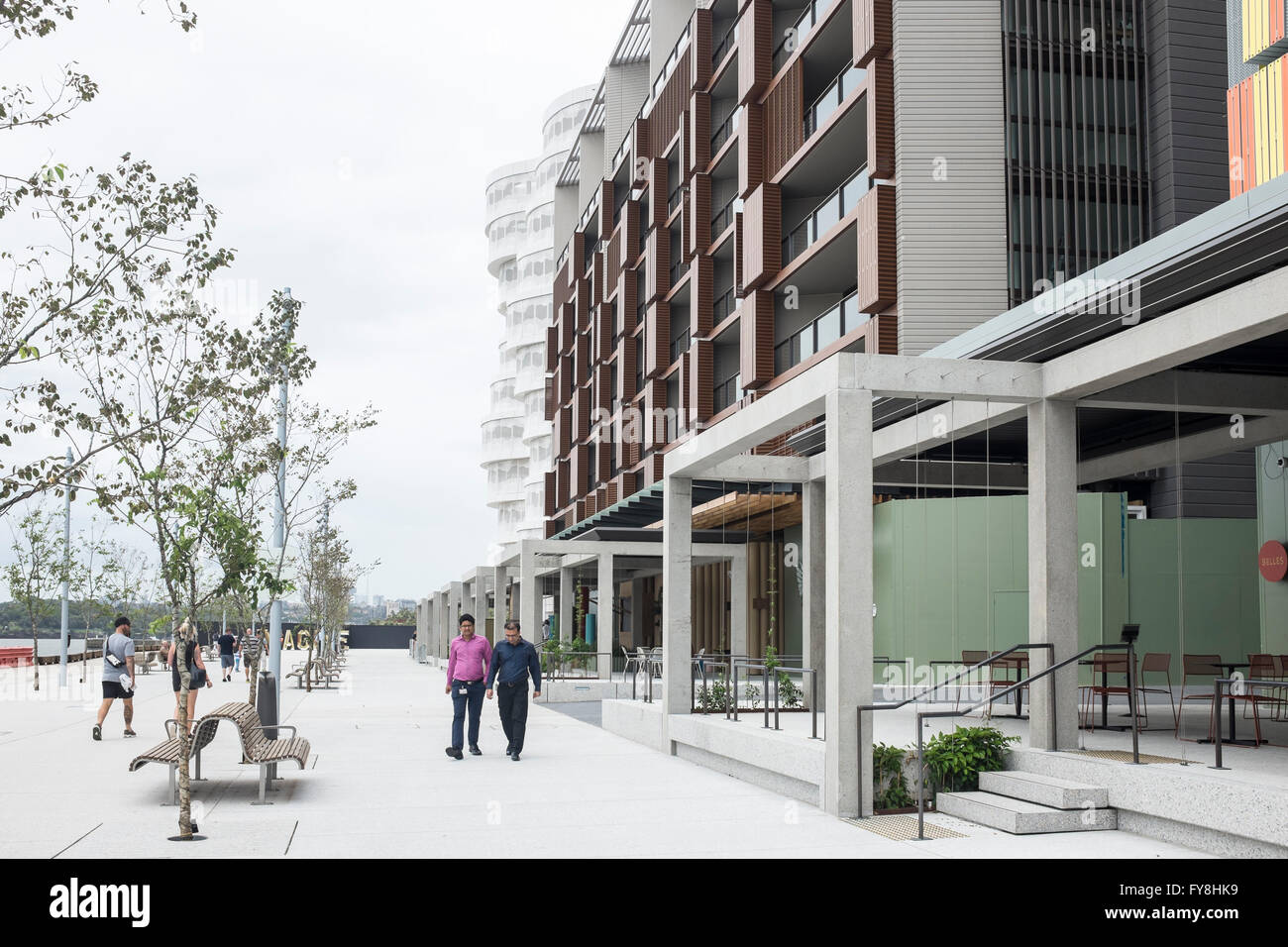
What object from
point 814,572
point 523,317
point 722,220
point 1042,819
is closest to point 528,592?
point 722,220

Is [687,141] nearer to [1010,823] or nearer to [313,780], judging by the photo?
[313,780]

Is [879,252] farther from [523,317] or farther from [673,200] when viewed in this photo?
[523,317]

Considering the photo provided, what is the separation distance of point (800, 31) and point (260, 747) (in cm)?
2506

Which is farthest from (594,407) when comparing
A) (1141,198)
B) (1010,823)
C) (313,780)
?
(1010,823)

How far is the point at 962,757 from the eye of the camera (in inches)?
439

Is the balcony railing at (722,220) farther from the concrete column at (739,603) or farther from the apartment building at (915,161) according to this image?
the concrete column at (739,603)

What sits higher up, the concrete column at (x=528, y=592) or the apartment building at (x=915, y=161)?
the apartment building at (x=915, y=161)

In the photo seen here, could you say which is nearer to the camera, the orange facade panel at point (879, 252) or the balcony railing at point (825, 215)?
the orange facade panel at point (879, 252)

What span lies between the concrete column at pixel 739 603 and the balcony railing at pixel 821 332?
5.18 metres

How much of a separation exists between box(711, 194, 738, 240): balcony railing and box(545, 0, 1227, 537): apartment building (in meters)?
0.07

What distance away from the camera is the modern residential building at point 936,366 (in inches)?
435

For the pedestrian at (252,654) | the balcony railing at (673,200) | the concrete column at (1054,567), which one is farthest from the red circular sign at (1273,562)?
the balcony railing at (673,200)

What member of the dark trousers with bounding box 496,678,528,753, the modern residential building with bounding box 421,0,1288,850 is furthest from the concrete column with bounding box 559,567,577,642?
the dark trousers with bounding box 496,678,528,753
